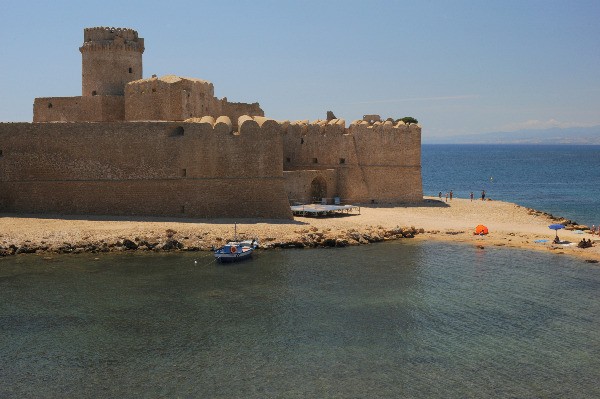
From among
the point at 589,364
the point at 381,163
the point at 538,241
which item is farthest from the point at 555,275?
the point at 381,163

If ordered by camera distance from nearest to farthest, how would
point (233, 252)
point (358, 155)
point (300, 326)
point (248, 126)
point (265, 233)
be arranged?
point (300, 326) → point (233, 252) → point (265, 233) → point (248, 126) → point (358, 155)

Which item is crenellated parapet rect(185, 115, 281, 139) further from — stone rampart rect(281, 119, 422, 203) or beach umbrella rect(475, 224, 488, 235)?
beach umbrella rect(475, 224, 488, 235)

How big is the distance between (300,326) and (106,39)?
2096 centimetres

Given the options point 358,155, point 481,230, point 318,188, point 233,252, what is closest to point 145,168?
point 233,252

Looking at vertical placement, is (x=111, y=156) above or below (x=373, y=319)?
above

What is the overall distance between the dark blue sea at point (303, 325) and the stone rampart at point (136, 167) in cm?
401

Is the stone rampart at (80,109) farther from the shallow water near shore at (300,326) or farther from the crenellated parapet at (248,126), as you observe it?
the shallow water near shore at (300,326)

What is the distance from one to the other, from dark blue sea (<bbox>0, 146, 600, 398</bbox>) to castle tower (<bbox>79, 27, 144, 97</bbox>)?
38.9ft

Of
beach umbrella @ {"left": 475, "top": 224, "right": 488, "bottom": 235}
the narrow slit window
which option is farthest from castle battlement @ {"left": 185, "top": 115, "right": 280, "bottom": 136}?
beach umbrella @ {"left": 475, "top": 224, "right": 488, "bottom": 235}

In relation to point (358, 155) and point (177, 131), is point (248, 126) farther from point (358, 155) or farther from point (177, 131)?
point (358, 155)

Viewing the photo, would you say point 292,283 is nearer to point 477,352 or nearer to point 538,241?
point 477,352

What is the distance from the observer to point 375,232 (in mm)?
26500

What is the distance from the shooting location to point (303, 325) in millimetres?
16266

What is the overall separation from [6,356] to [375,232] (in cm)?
1550
